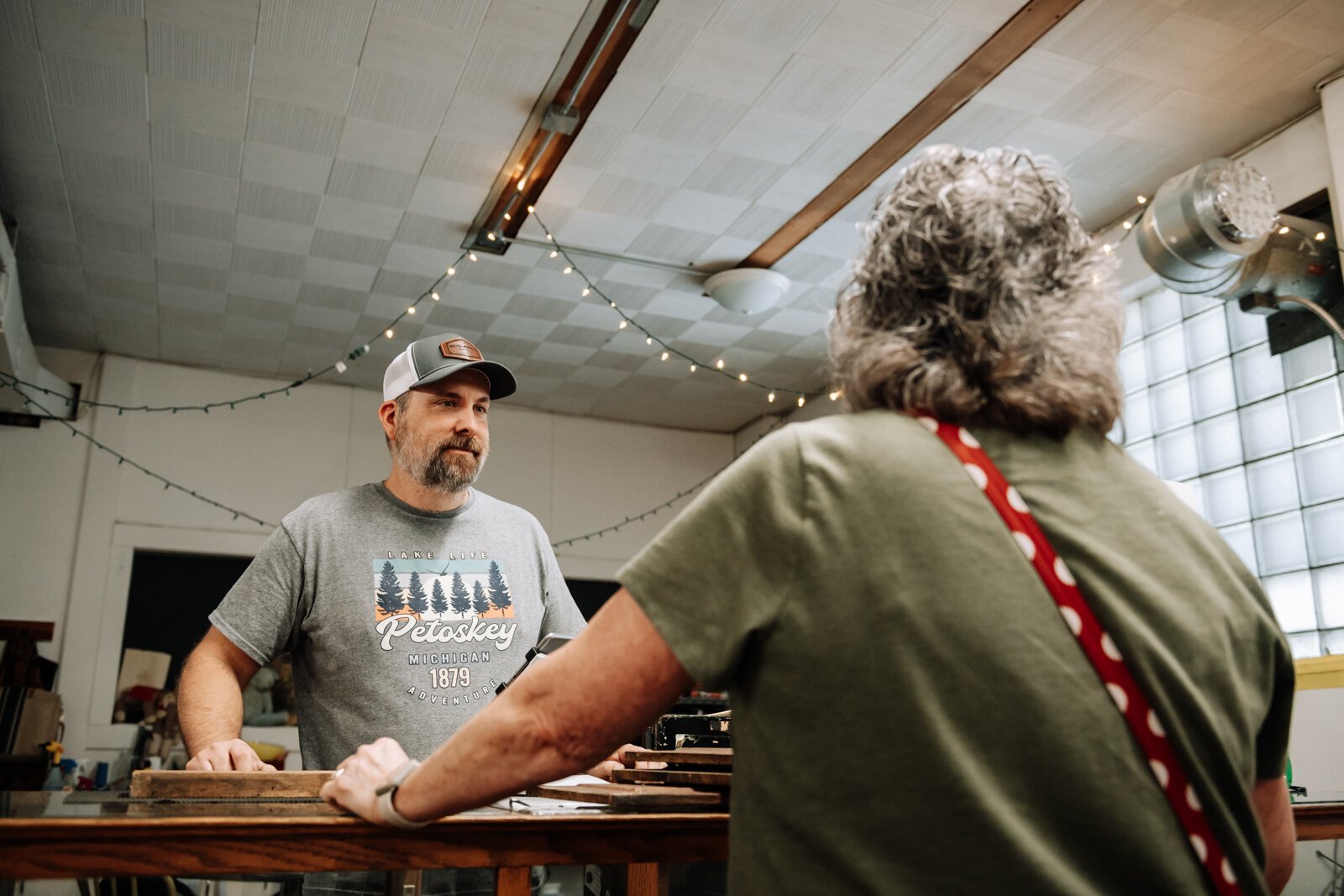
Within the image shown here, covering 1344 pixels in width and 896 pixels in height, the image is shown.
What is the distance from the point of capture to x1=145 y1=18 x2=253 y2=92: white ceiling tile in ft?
12.4

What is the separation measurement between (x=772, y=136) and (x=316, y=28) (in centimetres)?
183

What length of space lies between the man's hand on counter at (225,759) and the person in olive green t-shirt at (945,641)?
0.74m

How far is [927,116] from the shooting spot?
13.7 ft

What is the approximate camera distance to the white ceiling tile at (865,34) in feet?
11.8

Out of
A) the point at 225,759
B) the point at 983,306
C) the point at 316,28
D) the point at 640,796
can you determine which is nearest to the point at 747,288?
the point at 316,28

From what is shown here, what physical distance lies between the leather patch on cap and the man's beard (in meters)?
0.19

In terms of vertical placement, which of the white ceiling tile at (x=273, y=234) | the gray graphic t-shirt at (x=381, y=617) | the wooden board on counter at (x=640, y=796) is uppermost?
the white ceiling tile at (x=273, y=234)

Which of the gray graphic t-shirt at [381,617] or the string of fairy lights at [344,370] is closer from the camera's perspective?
the gray graphic t-shirt at [381,617]

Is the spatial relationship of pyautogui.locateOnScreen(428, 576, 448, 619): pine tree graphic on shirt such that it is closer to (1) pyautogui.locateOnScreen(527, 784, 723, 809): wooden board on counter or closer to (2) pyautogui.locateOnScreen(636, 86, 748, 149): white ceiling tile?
(1) pyautogui.locateOnScreen(527, 784, 723, 809): wooden board on counter

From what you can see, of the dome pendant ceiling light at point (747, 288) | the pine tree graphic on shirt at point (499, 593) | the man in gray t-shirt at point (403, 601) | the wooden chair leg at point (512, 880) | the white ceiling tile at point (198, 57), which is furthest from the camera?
the dome pendant ceiling light at point (747, 288)

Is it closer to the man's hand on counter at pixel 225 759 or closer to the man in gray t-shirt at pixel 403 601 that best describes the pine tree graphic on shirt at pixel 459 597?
the man in gray t-shirt at pixel 403 601

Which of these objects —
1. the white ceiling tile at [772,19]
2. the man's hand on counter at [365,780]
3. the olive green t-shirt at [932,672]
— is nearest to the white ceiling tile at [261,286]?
the white ceiling tile at [772,19]

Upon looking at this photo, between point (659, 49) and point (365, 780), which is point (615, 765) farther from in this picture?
point (659, 49)

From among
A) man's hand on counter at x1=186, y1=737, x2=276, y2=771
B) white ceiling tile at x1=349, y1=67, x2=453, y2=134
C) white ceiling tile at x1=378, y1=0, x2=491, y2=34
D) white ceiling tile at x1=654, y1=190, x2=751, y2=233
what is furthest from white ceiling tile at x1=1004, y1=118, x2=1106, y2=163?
man's hand on counter at x1=186, y1=737, x2=276, y2=771
